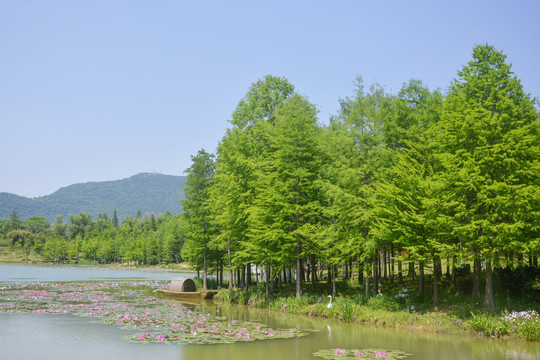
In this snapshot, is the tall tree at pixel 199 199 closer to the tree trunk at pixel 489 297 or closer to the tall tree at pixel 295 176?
the tall tree at pixel 295 176

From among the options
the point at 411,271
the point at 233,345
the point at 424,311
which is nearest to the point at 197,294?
the point at 411,271

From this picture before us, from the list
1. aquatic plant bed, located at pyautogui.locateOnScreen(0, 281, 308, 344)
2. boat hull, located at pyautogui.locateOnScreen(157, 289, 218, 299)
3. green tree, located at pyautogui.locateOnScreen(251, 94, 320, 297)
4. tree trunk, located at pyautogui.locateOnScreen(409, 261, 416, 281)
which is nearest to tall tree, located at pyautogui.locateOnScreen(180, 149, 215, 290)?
boat hull, located at pyautogui.locateOnScreen(157, 289, 218, 299)

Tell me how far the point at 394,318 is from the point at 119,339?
16721mm

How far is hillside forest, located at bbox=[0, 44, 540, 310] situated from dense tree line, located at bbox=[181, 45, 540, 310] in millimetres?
101

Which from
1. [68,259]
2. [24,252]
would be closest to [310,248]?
[68,259]

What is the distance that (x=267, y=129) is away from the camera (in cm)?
3825

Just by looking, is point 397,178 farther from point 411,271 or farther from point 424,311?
point 411,271

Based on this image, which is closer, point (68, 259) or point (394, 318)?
point (394, 318)

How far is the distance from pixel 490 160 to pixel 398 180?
5.97m

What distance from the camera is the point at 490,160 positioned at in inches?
950

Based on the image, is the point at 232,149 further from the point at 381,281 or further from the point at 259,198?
the point at 381,281

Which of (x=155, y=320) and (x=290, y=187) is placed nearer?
(x=155, y=320)

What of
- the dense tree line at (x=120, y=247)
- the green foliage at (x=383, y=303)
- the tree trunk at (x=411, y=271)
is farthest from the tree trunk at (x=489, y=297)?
the dense tree line at (x=120, y=247)

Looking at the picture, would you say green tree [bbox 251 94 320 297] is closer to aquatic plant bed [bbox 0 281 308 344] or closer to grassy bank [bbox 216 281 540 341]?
grassy bank [bbox 216 281 540 341]
